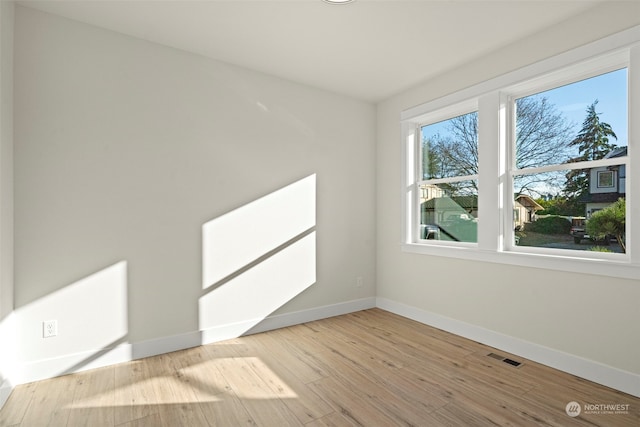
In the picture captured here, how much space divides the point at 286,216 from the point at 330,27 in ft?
6.17

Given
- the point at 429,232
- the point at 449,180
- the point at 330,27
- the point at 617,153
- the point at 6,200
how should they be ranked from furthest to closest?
the point at 429,232 < the point at 449,180 < the point at 330,27 < the point at 617,153 < the point at 6,200

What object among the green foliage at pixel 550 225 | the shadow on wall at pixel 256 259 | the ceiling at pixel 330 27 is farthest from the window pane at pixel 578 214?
the shadow on wall at pixel 256 259

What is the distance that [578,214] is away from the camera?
8.58ft

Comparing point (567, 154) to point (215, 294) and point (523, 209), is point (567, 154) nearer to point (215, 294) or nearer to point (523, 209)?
point (523, 209)

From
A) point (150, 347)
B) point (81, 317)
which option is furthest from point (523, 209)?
point (81, 317)

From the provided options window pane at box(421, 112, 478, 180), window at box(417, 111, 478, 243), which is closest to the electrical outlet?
window at box(417, 111, 478, 243)

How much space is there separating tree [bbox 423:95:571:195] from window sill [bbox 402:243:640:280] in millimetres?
600

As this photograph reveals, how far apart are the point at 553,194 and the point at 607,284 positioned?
0.81 meters

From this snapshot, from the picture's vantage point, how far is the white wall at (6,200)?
2080 millimetres

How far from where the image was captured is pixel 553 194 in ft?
9.07

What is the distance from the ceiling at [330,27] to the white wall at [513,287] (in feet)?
0.58

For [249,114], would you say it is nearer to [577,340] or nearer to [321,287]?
[321,287]

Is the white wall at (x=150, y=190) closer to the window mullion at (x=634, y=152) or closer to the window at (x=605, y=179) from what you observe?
the window at (x=605, y=179)

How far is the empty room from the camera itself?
2213 millimetres
